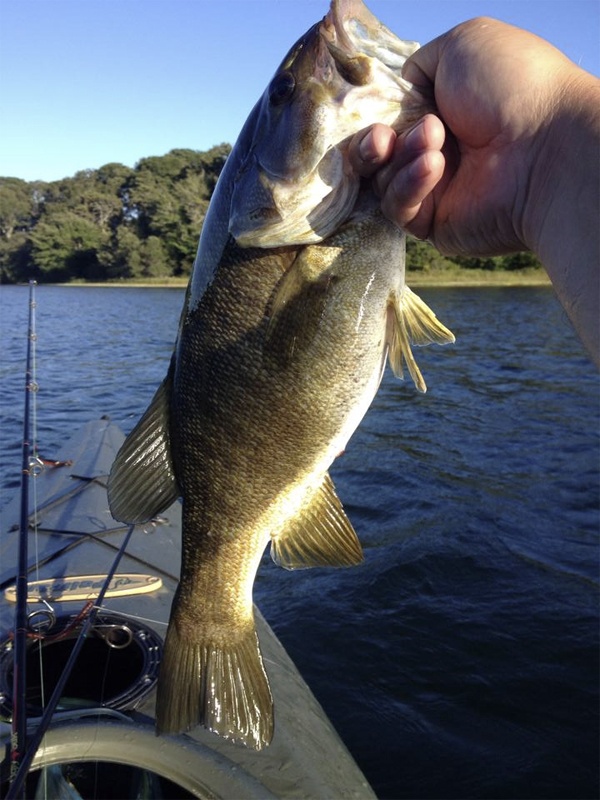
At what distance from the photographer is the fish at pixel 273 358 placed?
6.55 feet

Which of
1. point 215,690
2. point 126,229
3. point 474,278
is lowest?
point 215,690

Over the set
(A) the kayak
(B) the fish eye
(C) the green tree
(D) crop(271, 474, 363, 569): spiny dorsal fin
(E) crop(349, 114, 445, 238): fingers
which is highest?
(C) the green tree

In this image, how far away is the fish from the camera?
6.55ft

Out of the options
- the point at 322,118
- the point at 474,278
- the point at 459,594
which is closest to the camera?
the point at 322,118

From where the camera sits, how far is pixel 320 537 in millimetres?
2291

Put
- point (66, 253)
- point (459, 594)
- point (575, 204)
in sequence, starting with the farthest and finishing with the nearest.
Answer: point (66, 253) < point (459, 594) < point (575, 204)

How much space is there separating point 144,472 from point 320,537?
2.12 feet

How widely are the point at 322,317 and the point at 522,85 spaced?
0.86 metres

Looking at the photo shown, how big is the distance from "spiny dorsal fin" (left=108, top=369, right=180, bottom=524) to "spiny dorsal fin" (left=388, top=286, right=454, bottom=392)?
0.78m

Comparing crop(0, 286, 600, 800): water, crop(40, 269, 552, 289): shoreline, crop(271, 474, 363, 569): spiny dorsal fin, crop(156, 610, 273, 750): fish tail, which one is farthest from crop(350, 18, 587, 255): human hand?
crop(40, 269, 552, 289): shoreline

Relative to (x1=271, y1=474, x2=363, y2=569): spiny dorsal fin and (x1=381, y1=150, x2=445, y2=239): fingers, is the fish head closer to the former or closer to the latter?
(x1=381, y1=150, x2=445, y2=239): fingers

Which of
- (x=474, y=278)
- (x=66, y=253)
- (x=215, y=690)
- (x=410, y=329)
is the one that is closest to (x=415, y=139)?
(x=410, y=329)

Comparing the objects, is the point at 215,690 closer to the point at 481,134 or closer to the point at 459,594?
the point at 481,134

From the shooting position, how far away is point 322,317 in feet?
6.68
